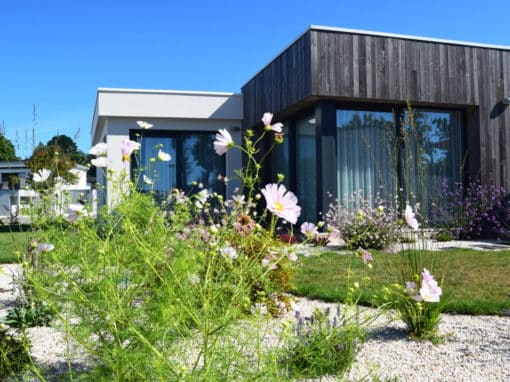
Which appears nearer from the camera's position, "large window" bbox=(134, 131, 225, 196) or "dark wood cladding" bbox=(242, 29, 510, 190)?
"dark wood cladding" bbox=(242, 29, 510, 190)

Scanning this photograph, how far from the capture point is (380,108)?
884 centimetres

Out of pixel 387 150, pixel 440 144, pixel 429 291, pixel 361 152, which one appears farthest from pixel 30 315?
pixel 440 144

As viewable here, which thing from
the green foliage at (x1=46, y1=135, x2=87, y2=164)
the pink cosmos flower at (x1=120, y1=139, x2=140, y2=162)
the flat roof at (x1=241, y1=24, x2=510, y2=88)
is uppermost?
the flat roof at (x1=241, y1=24, x2=510, y2=88)

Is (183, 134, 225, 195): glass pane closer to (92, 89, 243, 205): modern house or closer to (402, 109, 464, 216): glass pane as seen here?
(92, 89, 243, 205): modern house

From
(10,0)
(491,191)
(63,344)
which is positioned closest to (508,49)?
(491,191)

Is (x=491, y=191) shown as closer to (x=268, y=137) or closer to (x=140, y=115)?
(x=268, y=137)

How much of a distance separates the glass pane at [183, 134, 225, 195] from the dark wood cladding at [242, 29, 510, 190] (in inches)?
92.4

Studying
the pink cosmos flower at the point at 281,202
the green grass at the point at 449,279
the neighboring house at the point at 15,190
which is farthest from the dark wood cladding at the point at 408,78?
the pink cosmos flower at the point at 281,202

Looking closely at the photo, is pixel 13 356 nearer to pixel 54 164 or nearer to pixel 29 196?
pixel 29 196

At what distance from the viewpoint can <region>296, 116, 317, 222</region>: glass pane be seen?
29.4 ft

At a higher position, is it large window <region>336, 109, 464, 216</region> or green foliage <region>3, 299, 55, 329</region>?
large window <region>336, 109, 464, 216</region>

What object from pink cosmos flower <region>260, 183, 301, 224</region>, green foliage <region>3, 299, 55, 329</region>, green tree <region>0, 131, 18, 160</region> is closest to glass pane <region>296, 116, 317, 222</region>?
green tree <region>0, 131, 18, 160</region>

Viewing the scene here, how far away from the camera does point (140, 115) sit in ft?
35.0

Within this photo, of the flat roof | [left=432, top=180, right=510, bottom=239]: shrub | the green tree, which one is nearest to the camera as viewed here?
the green tree
